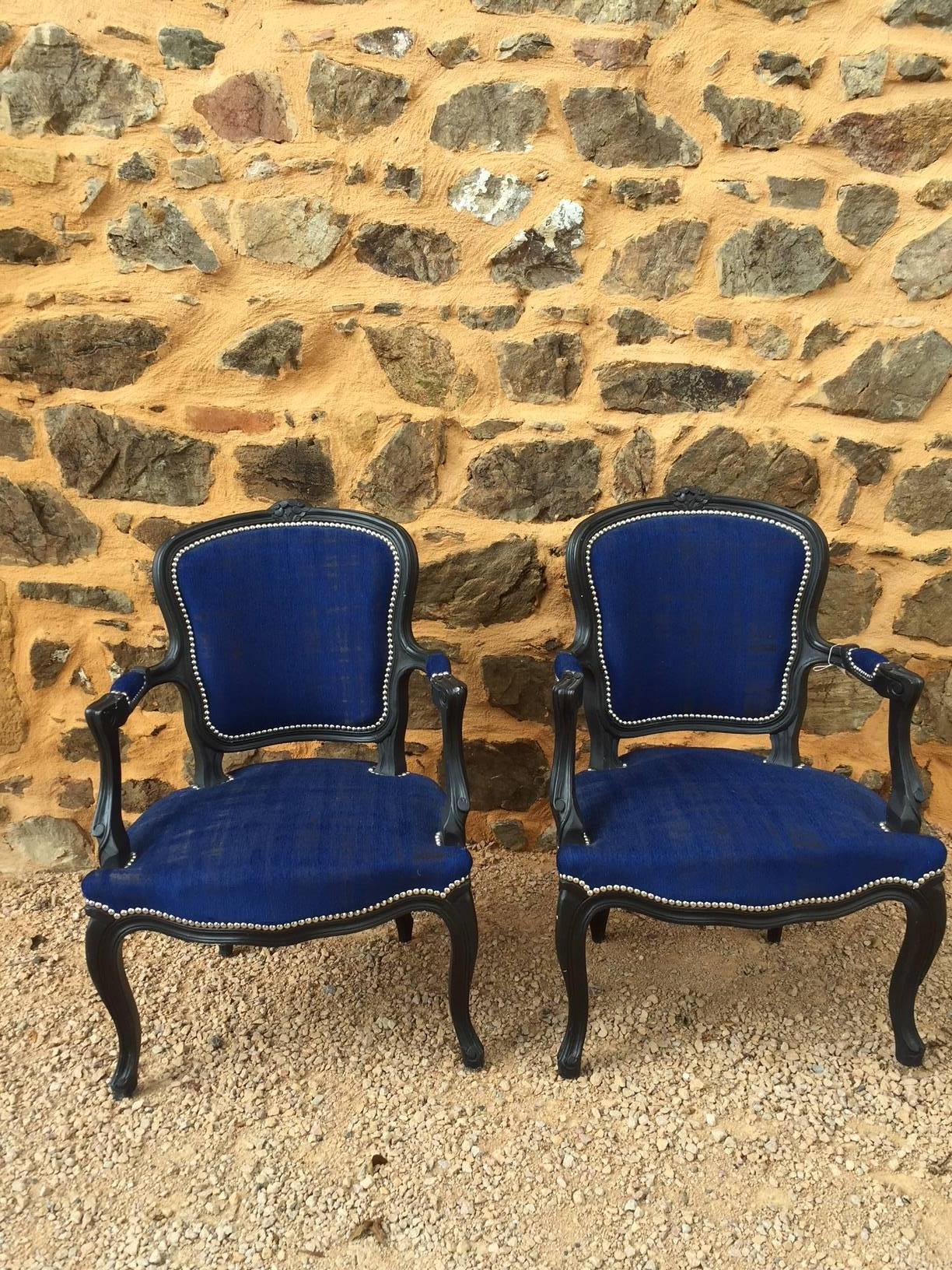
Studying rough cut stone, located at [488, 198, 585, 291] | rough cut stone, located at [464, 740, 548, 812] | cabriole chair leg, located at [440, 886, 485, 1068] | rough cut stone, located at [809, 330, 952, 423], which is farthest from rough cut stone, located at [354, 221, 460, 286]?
cabriole chair leg, located at [440, 886, 485, 1068]

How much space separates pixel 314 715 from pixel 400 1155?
895 millimetres

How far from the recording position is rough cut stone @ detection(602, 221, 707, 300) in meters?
2.15

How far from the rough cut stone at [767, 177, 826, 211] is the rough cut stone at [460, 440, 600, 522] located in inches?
27.9

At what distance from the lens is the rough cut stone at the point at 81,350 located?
7.06 feet

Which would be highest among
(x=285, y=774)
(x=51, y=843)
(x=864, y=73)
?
(x=864, y=73)

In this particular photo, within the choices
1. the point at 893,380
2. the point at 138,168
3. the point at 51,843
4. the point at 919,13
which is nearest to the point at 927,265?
the point at 893,380

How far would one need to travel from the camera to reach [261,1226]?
1.49 meters

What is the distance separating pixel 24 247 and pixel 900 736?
221cm

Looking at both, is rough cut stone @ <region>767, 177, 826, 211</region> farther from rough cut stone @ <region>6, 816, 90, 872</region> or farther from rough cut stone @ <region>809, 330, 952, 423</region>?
rough cut stone @ <region>6, 816, 90, 872</region>

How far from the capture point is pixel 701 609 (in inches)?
80.3

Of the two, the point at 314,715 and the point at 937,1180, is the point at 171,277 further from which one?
the point at 937,1180

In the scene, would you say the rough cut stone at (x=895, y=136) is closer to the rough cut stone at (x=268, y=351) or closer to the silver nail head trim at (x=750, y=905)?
the rough cut stone at (x=268, y=351)

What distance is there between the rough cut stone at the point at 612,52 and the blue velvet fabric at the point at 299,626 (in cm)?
120

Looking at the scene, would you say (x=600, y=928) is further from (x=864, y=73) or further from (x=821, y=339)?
(x=864, y=73)
